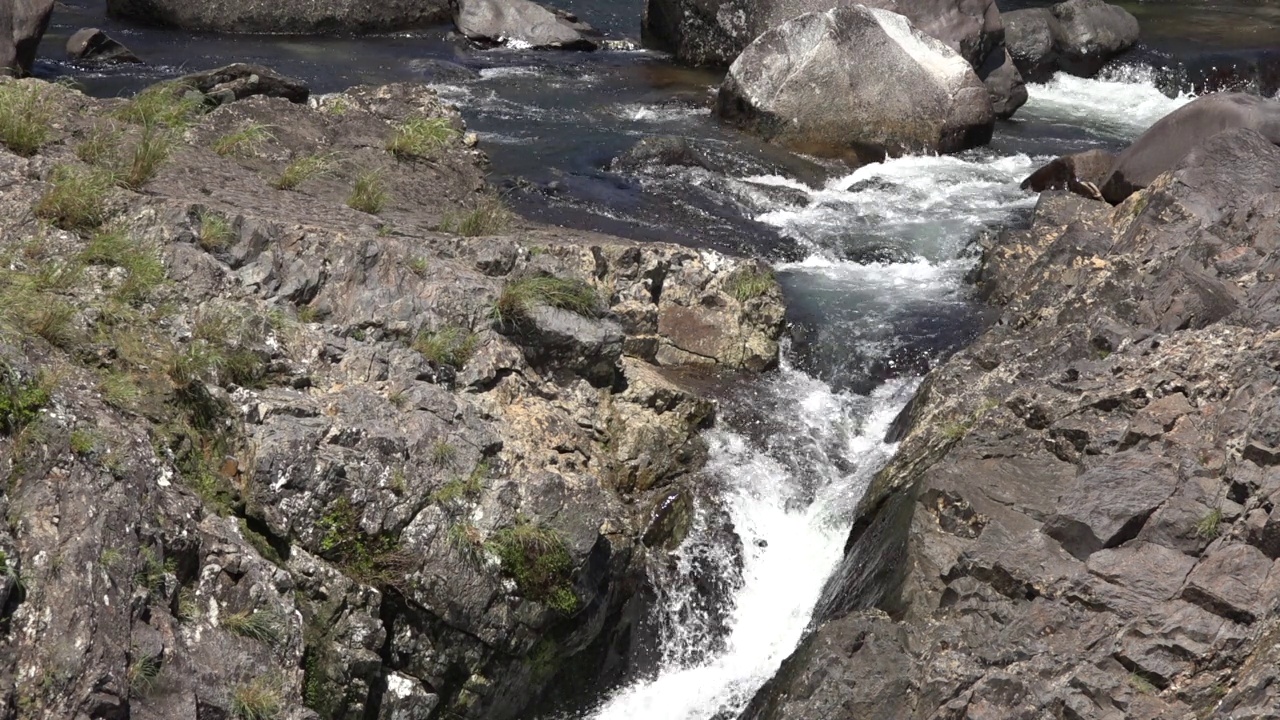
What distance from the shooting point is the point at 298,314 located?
7.36 metres

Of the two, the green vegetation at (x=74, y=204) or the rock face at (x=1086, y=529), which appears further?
the green vegetation at (x=74, y=204)

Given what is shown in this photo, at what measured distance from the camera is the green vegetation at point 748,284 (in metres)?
9.29

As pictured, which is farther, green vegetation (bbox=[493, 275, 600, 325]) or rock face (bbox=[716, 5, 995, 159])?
rock face (bbox=[716, 5, 995, 159])

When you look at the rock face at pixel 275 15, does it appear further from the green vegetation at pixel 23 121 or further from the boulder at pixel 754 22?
the green vegetation at pixel 23 121

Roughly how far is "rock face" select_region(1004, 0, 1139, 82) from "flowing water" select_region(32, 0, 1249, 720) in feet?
1.27

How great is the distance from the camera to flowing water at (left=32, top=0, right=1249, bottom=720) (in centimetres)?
755

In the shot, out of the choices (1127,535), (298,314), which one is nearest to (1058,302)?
(1127,535)

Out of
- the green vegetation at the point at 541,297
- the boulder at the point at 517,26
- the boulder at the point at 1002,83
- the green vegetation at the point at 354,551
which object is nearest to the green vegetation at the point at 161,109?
the green vegetation at the point at 541,297

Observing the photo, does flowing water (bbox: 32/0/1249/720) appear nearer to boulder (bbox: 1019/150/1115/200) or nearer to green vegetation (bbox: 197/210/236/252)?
boulder (bbox: 1019/150/1115/200)

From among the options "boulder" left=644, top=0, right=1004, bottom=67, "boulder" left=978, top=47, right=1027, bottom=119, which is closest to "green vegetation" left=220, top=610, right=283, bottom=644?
"boulder" left=644, top=0, right=1004, bottom=67

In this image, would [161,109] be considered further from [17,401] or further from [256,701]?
[256,701]

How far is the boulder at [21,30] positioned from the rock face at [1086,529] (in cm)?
995

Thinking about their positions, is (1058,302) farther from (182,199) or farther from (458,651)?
(182,199)

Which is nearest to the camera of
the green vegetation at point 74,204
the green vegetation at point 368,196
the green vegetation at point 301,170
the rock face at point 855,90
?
the green vegetation at point 74,204
